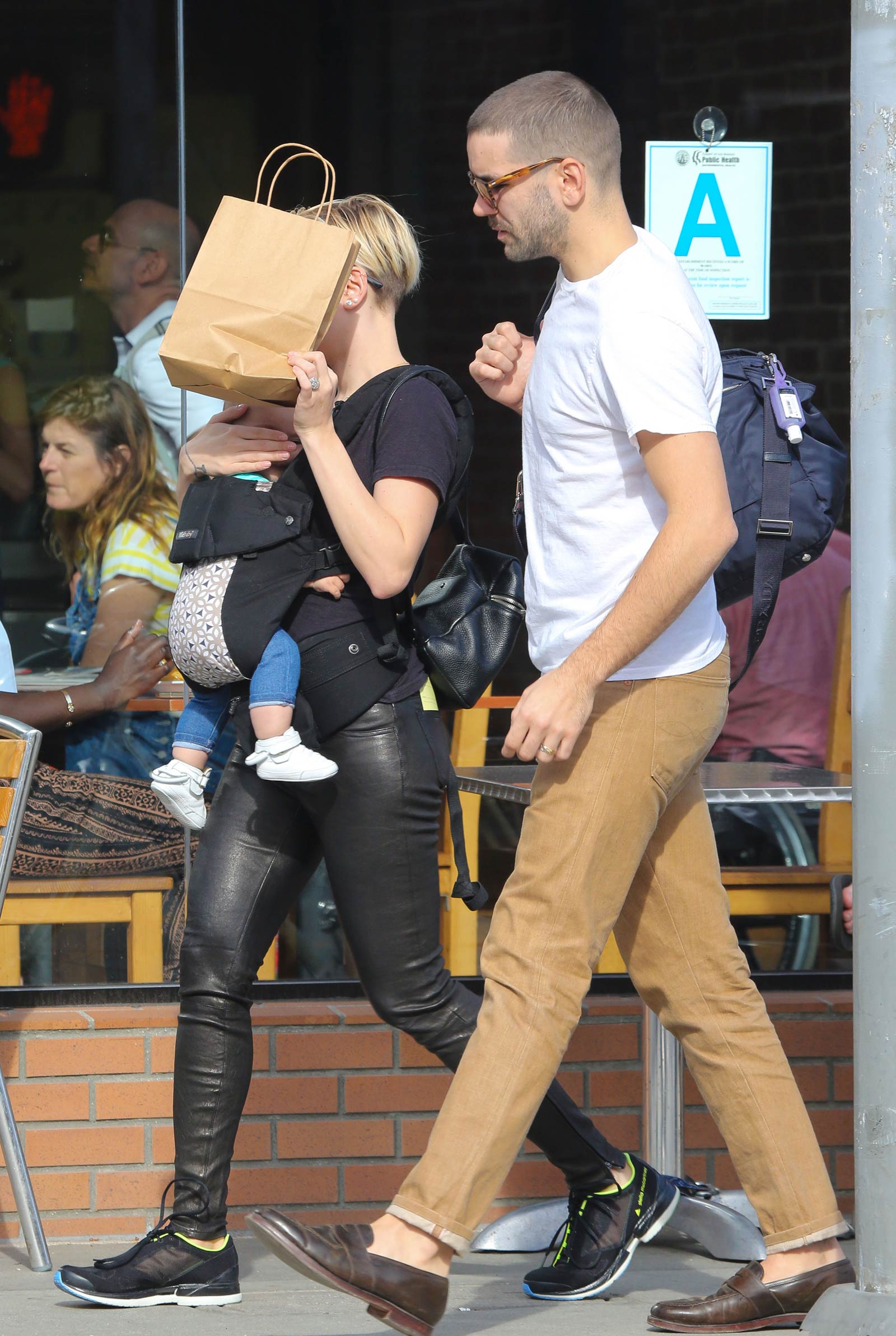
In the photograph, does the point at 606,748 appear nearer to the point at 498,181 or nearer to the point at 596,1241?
the point at 498,181

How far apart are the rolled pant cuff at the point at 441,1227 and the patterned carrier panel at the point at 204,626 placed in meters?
0.97

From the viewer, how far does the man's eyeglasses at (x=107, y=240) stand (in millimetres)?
4355

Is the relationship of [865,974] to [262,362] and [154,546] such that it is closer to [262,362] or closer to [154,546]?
[262,362]

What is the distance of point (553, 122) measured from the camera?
3031 millimetres

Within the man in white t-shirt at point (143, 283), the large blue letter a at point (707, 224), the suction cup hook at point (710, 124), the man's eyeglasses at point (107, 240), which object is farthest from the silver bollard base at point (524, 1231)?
the suction cup hook at point (710, 124)

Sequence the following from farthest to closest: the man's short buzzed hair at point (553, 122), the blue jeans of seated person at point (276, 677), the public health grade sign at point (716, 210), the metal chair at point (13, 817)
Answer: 1. the public health grade sign at point (716, 210)
2. the metal chair at point (13, 817)
3. the blue jeans of seated person at point (276, 677)
4. the man's short buzzed hair at point (553, 122)

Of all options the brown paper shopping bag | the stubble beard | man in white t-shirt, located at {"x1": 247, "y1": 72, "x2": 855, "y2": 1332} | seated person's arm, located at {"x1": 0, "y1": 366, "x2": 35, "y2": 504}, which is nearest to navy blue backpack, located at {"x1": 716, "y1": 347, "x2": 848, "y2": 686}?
man in white t-shirt, located at {"x1": 247, "y1": 72, "x2": 855, "y2": 1332}

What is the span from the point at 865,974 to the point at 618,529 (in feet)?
2.59

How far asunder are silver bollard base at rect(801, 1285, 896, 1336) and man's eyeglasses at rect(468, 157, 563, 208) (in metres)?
1.81

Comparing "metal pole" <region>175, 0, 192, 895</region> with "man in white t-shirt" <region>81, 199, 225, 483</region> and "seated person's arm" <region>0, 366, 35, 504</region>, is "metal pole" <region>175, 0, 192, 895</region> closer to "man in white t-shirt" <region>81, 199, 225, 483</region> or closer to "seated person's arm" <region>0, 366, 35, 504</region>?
"man in white t-shirt" <region>81, 199, 225, 483</region>

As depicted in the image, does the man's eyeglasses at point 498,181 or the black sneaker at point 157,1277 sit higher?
the man's eyeglasses at point 498,181

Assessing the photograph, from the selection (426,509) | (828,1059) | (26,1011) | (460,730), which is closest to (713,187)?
(460,730)

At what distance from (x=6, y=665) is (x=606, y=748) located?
66.7 inches

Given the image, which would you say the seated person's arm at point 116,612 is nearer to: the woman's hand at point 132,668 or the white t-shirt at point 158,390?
the woman's hand at point 132,668
